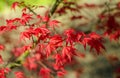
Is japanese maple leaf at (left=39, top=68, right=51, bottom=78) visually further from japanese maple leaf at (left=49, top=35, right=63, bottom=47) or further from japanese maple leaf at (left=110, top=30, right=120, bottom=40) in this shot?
japanese maple leaf at (left=49, top=35, right=63, bottom=47)

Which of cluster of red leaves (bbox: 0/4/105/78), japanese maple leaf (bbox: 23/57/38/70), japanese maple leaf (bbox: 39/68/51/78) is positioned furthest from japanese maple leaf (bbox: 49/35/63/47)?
japanese maple leaf (bbox: 23/57/38/70)

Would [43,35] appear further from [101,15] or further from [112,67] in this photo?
[112,67]

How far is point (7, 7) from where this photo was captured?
18.0 ft

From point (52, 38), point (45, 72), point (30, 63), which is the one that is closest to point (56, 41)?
point (52, 38)

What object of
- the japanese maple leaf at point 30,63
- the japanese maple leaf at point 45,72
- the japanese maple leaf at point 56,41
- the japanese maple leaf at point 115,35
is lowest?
the japanese maple leaf at point 45,72

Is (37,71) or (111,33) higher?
(111,33)

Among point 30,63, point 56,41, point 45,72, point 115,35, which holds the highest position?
point 56,41

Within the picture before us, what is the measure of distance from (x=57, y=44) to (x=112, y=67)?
2.53 metres

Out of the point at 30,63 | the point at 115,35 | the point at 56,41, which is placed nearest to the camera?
the point at 56,41

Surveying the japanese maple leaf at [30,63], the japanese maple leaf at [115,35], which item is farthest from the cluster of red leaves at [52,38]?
the japanese maple leaf at [115,35]

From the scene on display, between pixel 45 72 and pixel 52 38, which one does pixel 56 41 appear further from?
pixel 45 72

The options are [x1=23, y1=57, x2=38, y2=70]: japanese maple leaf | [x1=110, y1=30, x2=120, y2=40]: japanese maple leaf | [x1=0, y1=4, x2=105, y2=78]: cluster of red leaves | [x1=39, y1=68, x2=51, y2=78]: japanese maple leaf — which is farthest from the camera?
[x1=23, y1=57, x2=38, y2=70]: japanese maple leaf

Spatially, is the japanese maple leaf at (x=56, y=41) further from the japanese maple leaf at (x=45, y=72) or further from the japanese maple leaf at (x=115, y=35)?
the japanese maple leaf at (x=115, y=35)

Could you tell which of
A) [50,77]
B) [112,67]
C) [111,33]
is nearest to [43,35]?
[50,77]
